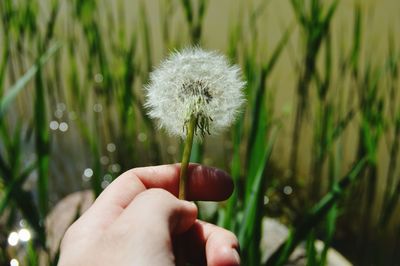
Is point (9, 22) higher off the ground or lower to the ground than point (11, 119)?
higher

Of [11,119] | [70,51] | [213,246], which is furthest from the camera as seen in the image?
[11,119]

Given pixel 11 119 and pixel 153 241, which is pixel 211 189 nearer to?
pixel 153 241

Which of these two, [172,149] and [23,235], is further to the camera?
[172,149]

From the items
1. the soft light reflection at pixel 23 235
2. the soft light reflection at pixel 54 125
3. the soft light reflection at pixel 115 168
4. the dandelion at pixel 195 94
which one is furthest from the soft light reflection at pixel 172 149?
the dandelion at pixel 195 94

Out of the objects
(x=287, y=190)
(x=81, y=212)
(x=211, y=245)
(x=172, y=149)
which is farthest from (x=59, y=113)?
(x=211, y=245)

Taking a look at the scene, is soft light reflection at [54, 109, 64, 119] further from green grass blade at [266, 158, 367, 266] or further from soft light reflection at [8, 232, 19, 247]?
green grass blade at [266, 158, 367, 266]

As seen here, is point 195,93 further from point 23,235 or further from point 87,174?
point 87,174

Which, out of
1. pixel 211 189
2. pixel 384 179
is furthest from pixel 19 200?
pixel 384 179
